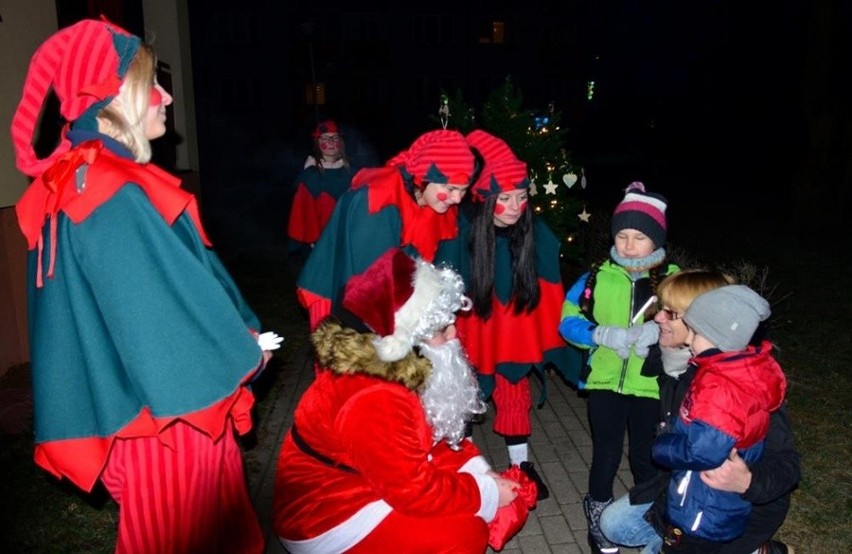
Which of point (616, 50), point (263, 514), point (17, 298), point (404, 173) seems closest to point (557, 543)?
point (263, 514)

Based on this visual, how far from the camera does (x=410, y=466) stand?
8.26 ft

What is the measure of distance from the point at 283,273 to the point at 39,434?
10.0 metres

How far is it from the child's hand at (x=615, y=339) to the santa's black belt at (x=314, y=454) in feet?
5.22

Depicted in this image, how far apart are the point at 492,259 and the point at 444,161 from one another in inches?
27.6

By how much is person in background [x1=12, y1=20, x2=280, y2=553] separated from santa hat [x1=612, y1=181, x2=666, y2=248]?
7.25 feet

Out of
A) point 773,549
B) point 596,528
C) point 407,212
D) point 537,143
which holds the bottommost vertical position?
point 596,528

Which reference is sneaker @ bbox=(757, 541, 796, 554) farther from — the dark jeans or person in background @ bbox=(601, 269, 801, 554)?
the dark jeans

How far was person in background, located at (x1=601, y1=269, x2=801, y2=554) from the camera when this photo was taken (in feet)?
8.96

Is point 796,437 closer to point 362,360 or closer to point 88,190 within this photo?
point 362,360

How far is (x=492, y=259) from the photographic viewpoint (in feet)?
13.8

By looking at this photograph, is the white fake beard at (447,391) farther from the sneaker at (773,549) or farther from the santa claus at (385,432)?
the sneaker at (773,549)

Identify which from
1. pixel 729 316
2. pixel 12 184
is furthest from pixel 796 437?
pixel 12 184

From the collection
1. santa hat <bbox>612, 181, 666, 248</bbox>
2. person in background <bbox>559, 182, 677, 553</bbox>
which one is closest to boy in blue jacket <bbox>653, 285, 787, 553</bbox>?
person in background <bbox>559, 182, 677, 553</bbox>

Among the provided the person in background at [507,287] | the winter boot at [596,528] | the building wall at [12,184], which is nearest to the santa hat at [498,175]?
the person in background at [507,287]
